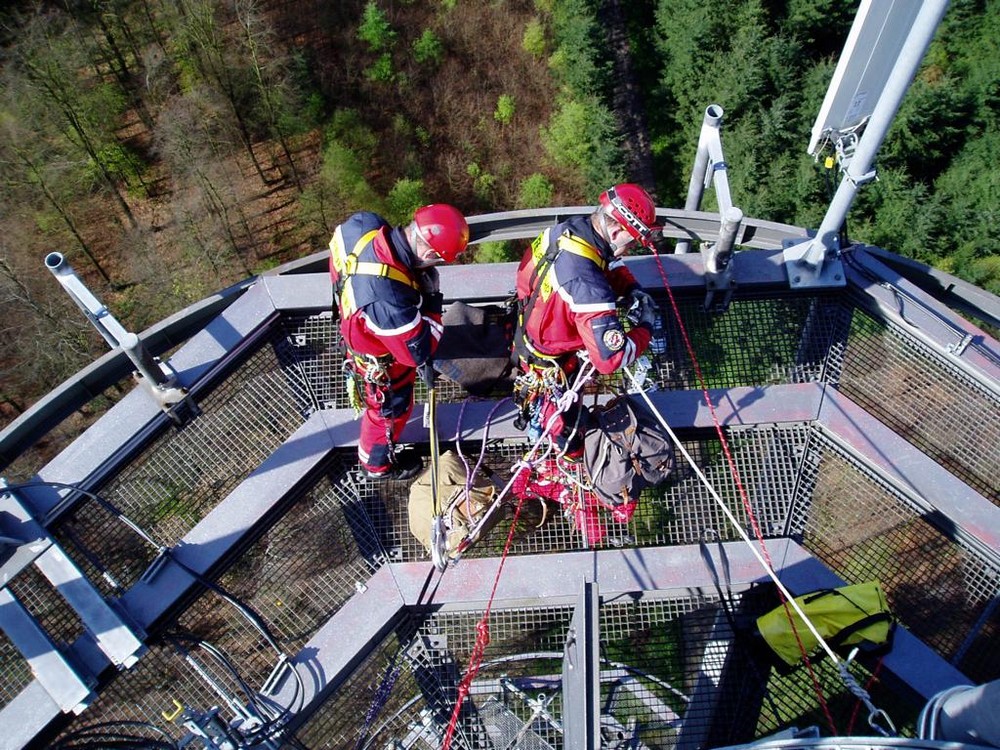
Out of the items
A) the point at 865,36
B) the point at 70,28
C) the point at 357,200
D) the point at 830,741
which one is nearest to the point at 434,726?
the point at 830,741

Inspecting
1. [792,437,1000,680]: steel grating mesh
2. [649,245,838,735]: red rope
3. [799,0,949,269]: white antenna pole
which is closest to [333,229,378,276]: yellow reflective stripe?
[649,245,838,735]: red rope

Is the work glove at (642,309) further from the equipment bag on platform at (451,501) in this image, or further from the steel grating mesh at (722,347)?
the equipment bag on platform at (451,501)

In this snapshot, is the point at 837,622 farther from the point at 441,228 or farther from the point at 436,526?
the point at 441,228

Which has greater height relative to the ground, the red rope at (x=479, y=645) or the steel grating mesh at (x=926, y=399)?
the steel grating mesh at (x=926, y=399)

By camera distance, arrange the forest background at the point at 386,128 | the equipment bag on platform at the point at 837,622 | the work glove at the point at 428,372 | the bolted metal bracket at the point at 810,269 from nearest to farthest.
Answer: the equipment bag on platform at the point at 837,622 < the work glove at the point at 428,372 < the bolted metal bracket at the point at 810,269 < the forest background at the point at 386,128

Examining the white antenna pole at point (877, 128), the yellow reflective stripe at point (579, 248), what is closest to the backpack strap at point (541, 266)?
the yellow reflective stripe at point (579, 248)

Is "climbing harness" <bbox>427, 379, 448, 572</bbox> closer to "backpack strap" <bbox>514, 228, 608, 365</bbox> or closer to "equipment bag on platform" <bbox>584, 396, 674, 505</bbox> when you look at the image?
"backpack strap" <bbox>514, 228, 608, 365</bbox>

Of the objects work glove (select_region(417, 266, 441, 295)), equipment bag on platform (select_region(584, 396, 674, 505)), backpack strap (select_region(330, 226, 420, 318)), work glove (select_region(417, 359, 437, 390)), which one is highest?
backpack strap (select_region(330, 226, 420, 318))
